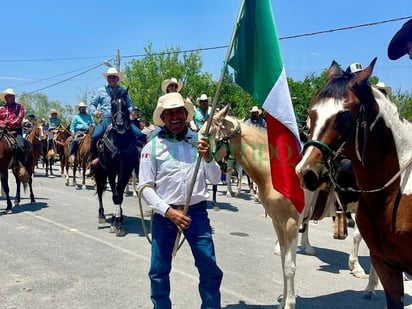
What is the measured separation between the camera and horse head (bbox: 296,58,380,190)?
2684mm

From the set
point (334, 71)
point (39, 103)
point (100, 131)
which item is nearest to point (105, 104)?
point (100, 131)

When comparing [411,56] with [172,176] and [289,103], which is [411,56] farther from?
[172,176]

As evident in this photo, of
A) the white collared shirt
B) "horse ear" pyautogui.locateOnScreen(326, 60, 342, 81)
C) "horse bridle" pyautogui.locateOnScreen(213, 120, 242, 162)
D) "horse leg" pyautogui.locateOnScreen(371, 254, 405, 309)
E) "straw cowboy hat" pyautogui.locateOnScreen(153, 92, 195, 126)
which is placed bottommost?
"horse leg" pyautogui.locateOnScreen(371, 254, 405, 309)

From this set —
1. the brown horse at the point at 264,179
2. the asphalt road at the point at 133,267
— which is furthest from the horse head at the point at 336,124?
the asphalt road at the point at 133,267

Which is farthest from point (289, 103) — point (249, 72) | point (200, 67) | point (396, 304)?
point (200, 67)

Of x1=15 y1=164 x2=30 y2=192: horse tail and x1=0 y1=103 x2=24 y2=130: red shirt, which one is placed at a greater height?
x1=0 y1=103 x2=24 y2=130: red shirt

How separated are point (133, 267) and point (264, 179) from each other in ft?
7.77

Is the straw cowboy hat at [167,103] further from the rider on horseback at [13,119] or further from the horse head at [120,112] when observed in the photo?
the rider on horseback at [13,119]

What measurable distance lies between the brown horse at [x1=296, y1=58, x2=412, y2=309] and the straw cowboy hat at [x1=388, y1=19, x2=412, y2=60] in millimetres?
835

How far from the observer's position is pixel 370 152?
294 centimetres

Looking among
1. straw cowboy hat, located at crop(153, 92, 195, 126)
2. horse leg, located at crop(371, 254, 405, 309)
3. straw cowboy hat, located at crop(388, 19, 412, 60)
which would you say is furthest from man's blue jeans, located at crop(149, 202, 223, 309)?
straw cowboy hat, located at crop(388, 19, 412, 60)

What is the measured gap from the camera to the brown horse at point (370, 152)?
8.94ft

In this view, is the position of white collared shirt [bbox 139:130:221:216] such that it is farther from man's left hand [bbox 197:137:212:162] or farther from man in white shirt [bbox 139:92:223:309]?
man's left hand [bbox 197:137:212:162]

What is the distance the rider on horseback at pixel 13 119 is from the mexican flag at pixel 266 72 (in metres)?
8.15
